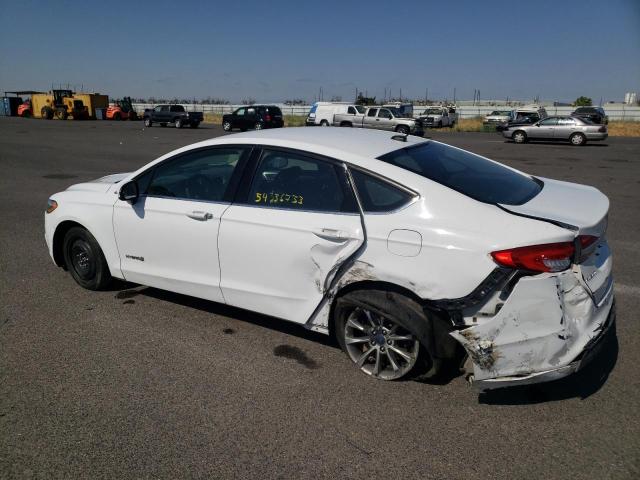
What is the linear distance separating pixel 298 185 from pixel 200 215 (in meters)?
0.81

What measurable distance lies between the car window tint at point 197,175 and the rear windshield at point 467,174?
1.24m

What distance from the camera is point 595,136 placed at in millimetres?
24422

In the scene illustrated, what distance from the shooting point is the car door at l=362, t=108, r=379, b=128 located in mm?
33312

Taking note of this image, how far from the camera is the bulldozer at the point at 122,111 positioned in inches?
1970

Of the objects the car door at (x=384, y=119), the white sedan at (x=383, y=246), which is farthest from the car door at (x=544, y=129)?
the white sedan at (x=383, y=246)

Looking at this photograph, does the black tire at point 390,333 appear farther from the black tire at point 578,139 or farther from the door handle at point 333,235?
the black tire at point 578,139

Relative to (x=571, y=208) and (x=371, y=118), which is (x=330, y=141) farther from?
(x=371, y=118)

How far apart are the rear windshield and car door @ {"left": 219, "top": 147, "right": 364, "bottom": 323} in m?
0.46

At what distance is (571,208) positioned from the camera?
10.5 feet

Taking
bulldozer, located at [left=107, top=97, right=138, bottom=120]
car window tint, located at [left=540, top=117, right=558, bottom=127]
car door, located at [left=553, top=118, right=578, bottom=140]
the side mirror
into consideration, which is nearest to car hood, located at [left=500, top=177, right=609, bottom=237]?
the side mirror

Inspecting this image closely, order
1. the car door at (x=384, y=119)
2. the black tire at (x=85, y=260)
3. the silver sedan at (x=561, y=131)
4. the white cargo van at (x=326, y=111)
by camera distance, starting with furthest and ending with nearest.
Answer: the white cargo van at (x=326, y=111) < the car door at (x=384, y=119) < the silver sedan at (x=561, y=131) < the black tire at (x=85, y=260)

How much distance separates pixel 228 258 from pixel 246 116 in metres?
31.6

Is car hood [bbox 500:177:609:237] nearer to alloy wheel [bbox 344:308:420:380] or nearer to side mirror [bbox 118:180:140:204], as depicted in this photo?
alloy wheel [bbox 344:308:420:380]

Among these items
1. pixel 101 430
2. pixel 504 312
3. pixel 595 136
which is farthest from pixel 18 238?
pixel 595 136
